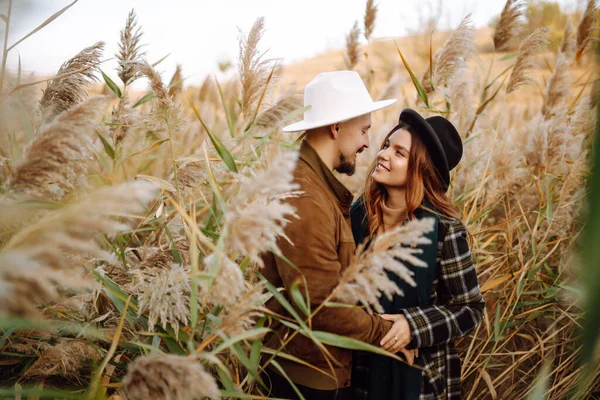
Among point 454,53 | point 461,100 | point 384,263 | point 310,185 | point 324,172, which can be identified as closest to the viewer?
point 384,263

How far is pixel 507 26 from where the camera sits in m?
3.14

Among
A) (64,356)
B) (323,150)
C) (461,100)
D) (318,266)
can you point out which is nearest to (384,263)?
(318,266)

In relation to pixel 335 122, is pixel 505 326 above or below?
below

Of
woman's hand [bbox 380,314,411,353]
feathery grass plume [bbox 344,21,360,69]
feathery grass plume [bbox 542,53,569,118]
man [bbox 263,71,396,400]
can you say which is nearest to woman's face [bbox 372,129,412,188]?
man [bbox 263,71,396,400]

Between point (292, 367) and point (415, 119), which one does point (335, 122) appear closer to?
point (415, 119)

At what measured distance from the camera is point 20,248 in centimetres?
85

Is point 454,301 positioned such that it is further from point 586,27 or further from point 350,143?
point 586,27

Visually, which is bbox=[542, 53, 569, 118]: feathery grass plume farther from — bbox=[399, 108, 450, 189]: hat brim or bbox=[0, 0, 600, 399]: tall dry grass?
bbox=[399, 108, 450, 189]: hat brim

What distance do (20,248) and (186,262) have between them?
0.98 m

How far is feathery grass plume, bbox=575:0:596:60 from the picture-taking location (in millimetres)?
3489

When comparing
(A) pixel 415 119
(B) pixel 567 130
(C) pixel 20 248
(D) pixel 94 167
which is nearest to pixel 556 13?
(B) pixel 567 130

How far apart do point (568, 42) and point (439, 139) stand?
8.41 feet

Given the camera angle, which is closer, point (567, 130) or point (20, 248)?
point (20, 248)

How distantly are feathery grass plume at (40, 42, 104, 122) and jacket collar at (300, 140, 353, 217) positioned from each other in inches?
35.5
